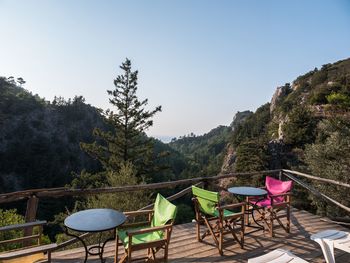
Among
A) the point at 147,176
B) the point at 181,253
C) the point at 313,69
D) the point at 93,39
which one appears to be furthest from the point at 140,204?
the point at 313,69

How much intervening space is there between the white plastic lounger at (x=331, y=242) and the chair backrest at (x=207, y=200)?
48.6 inches

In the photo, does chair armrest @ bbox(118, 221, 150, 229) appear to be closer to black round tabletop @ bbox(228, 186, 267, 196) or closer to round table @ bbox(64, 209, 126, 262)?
round table @ bbox(64, 209, 126, 262)

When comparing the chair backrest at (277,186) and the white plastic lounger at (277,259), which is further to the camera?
the chair backrest at (277,186)

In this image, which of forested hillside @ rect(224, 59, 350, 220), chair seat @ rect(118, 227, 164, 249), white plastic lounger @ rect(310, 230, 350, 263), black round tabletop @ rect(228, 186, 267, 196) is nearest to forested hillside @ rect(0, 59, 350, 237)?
forested hillside @ rect(224, 59, 350, 220)

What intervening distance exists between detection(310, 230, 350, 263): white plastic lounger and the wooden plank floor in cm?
62

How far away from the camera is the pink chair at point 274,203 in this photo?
4.23 m

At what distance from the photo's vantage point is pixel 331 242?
9.50ft

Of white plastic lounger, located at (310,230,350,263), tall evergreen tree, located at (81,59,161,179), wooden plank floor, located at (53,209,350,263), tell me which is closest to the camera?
white plastic lounger, located at (310,230,350,263)

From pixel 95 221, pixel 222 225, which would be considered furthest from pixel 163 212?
pixel 222 225

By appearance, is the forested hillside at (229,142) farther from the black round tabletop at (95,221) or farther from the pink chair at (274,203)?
the black round tabletop at (95,221)

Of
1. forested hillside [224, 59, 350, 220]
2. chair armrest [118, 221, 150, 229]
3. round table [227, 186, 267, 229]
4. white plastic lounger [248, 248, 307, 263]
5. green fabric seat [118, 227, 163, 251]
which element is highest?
forested hillside [224, 59, 350, 220]

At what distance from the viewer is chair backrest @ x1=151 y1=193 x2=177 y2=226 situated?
294 cm

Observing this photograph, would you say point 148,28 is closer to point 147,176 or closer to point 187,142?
point 147,176

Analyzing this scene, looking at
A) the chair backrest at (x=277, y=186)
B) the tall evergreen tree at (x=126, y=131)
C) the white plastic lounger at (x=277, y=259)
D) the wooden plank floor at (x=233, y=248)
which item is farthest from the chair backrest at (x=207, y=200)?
the tall evergreen tree at (x=126, y=131)
